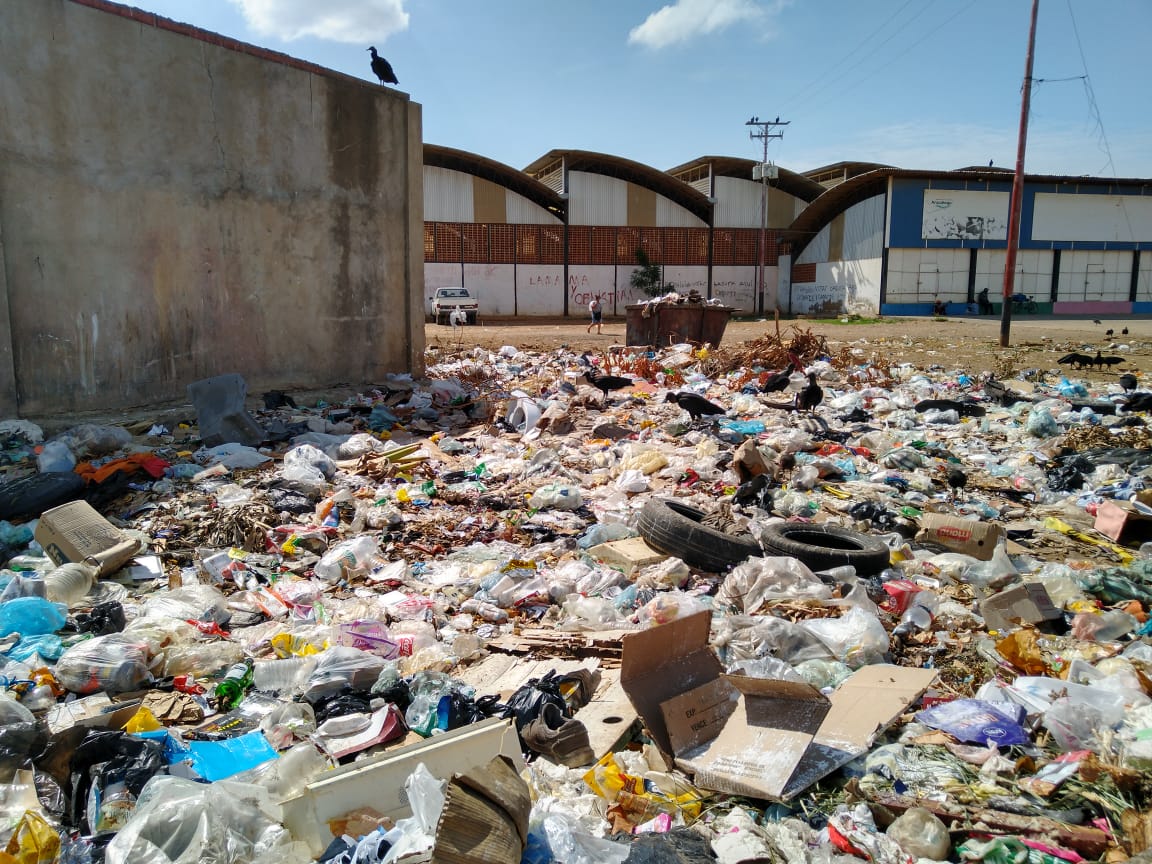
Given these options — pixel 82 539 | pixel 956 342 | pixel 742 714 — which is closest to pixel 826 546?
pixel 742 714

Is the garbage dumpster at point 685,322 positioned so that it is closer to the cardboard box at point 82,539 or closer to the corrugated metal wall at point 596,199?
the cardboard box at point 82,539

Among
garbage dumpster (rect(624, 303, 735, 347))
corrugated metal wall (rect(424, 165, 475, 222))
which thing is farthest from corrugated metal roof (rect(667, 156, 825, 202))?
garbage dumpster (rect(624, 303, 735, 347))

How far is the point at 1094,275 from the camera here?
31781 mm

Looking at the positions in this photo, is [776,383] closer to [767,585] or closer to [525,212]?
[767,585]

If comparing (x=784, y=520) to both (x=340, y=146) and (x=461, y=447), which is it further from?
(x=340, y=146)

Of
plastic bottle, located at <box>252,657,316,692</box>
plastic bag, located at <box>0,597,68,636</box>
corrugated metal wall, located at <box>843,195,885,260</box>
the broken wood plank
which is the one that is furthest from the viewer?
corrugated metal wall, located at <box>843,195,885,260</box>

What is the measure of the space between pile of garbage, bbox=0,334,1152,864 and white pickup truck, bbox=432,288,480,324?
19.4m

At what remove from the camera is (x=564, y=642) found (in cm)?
373

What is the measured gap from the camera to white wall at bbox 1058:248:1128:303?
3145 centimetres

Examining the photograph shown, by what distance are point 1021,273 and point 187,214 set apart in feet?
103

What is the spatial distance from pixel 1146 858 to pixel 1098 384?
10820 millimetres

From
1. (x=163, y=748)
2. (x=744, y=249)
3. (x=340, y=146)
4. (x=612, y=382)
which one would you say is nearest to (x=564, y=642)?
(x=163, y=748)

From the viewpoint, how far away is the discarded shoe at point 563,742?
109 inches

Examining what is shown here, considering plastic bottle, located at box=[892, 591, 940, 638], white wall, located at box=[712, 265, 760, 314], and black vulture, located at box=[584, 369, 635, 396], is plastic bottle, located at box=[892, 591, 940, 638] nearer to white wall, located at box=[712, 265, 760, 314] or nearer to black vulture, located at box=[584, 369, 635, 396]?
black vulture, located at box=[584, 369, 635, 396]
